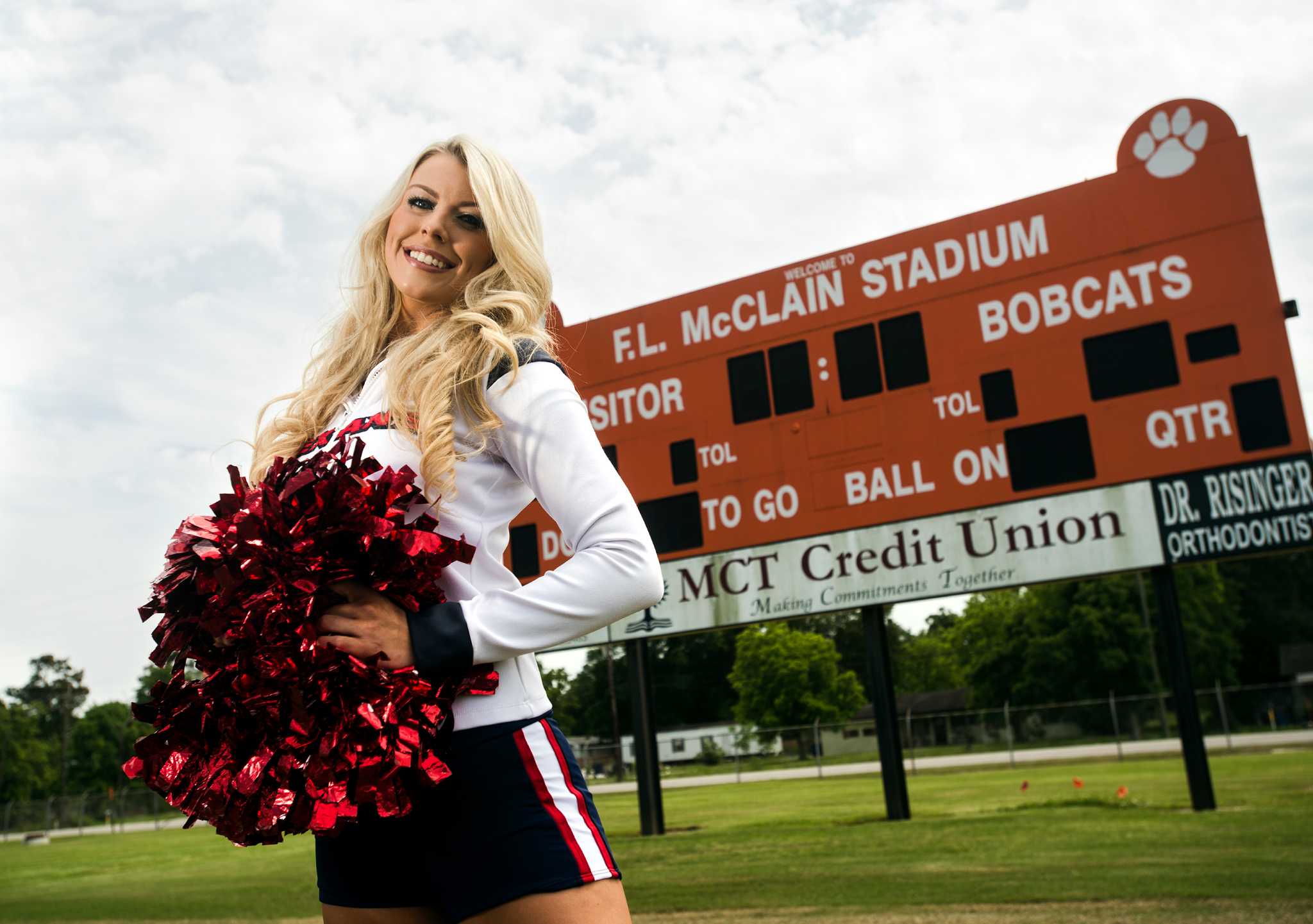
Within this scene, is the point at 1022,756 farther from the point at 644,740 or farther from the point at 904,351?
the point at 904,351

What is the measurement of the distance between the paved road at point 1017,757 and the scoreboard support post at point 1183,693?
15255 mm

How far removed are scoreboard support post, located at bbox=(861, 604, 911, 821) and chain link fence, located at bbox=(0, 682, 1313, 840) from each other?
12.7 meters

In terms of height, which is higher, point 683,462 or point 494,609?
point 683,462

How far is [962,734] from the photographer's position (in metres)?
27.3

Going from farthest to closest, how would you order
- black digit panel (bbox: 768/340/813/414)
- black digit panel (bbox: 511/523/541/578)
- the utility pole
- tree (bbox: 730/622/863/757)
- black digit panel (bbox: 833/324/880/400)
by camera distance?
the utility pole
tree (bbox: 730/622/863/757)
black digit panel (bbox: 511/523/541/578)
black digit panel (bbox: 768/340/813/414)
black digit panel (bbox: 833/324/880/400)

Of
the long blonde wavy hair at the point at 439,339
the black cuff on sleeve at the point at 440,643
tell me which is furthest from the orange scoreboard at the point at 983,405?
the black cuff on sleeve at the point at 440,643

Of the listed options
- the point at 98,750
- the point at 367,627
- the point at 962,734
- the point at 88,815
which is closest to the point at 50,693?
the point at 98,750

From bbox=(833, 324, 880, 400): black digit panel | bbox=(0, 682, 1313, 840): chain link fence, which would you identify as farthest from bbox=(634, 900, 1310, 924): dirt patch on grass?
bbox=(0, 682, 1313, 840): chain link fence

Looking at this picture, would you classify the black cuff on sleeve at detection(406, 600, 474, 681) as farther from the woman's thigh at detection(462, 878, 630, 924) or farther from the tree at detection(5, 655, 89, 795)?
the tree at detection(5, 655, 89, 795)

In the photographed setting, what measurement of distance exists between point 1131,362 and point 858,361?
259 centimetres

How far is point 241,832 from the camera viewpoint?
119cm

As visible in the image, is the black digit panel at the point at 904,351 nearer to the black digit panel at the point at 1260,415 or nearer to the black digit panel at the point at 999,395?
the black digit panel at the point at 999,395

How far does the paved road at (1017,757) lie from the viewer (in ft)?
82.6

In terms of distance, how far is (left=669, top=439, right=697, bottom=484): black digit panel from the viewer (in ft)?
40.0
